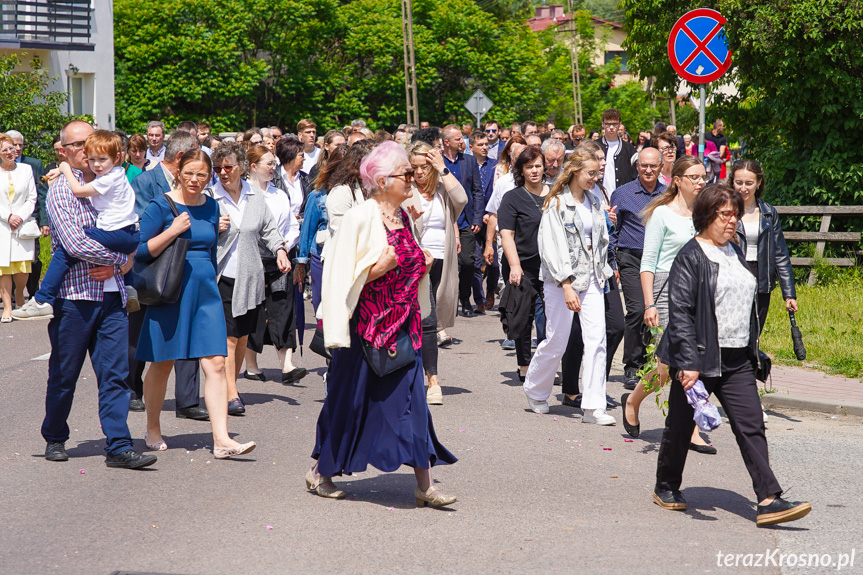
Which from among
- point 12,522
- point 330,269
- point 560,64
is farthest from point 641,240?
point 560,64

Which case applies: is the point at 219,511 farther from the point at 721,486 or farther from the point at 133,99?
the point at 133,99

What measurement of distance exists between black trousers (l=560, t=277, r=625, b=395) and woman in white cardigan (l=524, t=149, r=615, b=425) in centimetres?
27

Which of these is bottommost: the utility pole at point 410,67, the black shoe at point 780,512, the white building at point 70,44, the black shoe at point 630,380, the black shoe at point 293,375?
the black shoe at point 780,512

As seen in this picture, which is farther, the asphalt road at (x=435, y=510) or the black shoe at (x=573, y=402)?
the black shoe at (x=573, y=402)

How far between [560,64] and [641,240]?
53480 mm

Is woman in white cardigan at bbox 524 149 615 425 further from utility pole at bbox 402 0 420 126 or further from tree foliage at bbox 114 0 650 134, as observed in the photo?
tree foliage at bbox 114 0 650 134

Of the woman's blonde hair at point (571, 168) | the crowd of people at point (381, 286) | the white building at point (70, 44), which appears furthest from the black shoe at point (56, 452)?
the white building at point (70, 44)

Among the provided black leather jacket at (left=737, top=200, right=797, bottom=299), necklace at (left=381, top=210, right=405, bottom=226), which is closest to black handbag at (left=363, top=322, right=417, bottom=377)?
necklace at (left=381, top=210, right=405, bottom=226)

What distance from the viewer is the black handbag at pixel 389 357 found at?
5.65 metres

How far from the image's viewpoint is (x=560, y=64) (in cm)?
6119

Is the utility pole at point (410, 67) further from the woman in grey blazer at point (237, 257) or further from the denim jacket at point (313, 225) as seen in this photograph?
the woman in grey blazer at point (237, 257)

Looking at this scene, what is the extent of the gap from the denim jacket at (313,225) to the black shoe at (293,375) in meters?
1.10

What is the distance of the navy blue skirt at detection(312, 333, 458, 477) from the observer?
5.64 metres

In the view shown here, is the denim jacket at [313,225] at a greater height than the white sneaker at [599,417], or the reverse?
the denim jacket at [313,225]
